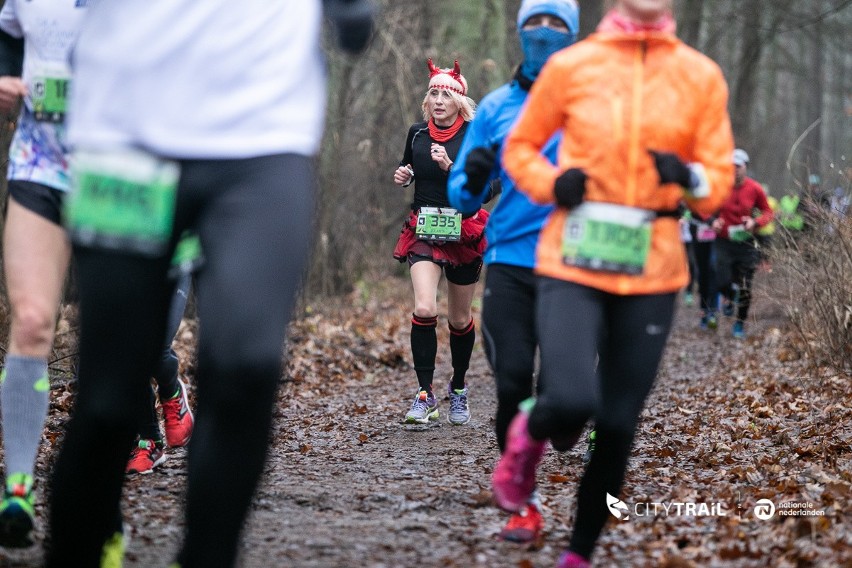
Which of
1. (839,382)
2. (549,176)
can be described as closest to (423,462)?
(549,176)

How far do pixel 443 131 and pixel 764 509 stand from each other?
145 inches

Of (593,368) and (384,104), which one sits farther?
(384,104)

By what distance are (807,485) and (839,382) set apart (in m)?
3.99

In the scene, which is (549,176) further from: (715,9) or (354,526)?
(715,9)

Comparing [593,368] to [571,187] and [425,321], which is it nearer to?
[571,187]

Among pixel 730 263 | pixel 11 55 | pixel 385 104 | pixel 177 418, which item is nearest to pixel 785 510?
pixel 177 418

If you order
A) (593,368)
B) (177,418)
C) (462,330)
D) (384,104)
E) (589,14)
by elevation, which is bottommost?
(177,418)

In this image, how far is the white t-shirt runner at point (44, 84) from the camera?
Result: 150 inches

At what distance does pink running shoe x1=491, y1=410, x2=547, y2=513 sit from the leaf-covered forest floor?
30cm

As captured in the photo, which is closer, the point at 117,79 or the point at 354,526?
the point at 117,79

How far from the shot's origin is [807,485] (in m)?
5.03

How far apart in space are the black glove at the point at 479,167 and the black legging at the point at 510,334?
1.12 feet

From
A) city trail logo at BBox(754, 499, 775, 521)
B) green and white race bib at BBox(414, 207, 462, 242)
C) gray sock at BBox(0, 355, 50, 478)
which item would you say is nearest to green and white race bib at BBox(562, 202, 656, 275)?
city trail logo at BBox(754, 499, 775, 521)

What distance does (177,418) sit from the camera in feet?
18.3
